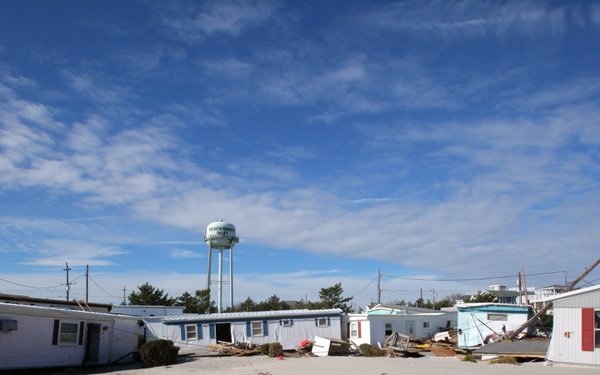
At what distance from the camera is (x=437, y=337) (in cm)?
3728

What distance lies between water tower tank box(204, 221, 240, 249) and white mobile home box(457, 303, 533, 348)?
31.3 m

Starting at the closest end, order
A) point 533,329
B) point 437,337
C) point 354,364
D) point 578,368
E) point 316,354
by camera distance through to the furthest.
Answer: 1. point 578,368
2. point 354,364
3. point 316,354
4. point 533,329
5. point 437,337

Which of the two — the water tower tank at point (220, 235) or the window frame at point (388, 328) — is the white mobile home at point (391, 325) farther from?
the water tower tank at point (220, 235)

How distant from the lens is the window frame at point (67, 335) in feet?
81.8

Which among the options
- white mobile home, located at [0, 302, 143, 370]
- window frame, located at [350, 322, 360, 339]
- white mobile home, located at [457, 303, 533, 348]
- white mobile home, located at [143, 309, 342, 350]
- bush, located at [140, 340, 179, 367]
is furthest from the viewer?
window frame, located at [350, 322, 360, 339]

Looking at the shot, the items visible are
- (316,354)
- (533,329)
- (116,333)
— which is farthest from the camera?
(533,329)

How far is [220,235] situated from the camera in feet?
194

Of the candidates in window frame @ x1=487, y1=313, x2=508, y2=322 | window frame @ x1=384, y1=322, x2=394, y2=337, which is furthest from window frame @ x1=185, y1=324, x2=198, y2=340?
window frame @ x1=487, y1=313, x2=508, y2=322

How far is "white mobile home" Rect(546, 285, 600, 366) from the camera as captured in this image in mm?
20531

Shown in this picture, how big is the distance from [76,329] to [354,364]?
44.8 ft

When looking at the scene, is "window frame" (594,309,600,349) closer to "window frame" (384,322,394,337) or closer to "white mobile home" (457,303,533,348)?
"white mobile home" (457,303,533,348)

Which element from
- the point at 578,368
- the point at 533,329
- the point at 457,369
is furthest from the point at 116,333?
the point at 533,329

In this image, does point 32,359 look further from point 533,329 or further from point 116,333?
point 533,329

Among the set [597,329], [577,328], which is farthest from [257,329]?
[597,329]
